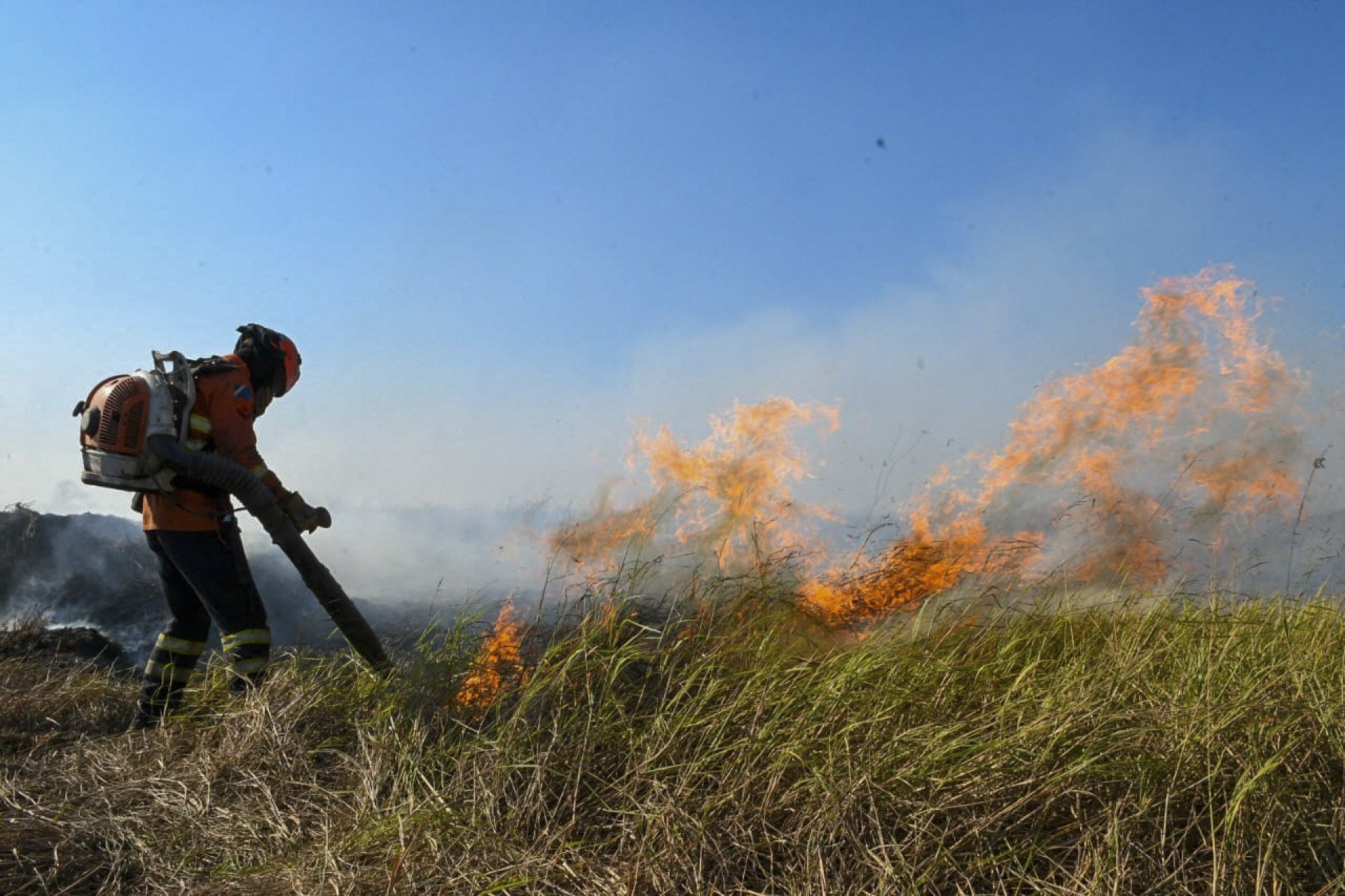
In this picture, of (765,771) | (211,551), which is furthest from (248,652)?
(765,771)

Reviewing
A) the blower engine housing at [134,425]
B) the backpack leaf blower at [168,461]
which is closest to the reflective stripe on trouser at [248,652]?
the backpack leaf blower at [168,461]

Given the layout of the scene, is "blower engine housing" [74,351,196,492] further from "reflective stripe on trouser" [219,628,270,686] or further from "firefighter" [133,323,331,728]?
"reflective stripe on trouser" [219,628,270,686]

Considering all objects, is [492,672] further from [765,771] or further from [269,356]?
[269,356]

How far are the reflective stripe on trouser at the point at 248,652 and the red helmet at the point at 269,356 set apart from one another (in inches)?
57.5

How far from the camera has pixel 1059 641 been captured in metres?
4.17

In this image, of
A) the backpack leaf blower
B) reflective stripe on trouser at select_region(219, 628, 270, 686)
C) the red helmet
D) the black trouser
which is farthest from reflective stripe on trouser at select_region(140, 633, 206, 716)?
the red helmet

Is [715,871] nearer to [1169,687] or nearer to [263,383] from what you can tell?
[1169,687]

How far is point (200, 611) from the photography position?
536cm

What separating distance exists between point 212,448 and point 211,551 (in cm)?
56

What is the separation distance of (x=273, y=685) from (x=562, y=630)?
56.9 inches

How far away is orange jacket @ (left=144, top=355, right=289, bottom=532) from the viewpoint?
5020 millimetres

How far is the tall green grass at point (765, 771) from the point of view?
279 cm

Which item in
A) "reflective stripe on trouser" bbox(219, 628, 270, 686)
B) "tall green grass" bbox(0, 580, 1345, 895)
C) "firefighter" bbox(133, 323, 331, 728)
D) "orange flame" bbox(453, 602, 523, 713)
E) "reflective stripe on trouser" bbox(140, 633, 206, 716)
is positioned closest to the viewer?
"tall green grass" bbox(0, 580, 1345, 895)

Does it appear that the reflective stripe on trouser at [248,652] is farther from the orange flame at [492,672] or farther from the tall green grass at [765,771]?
the orange flame at [492,672]
